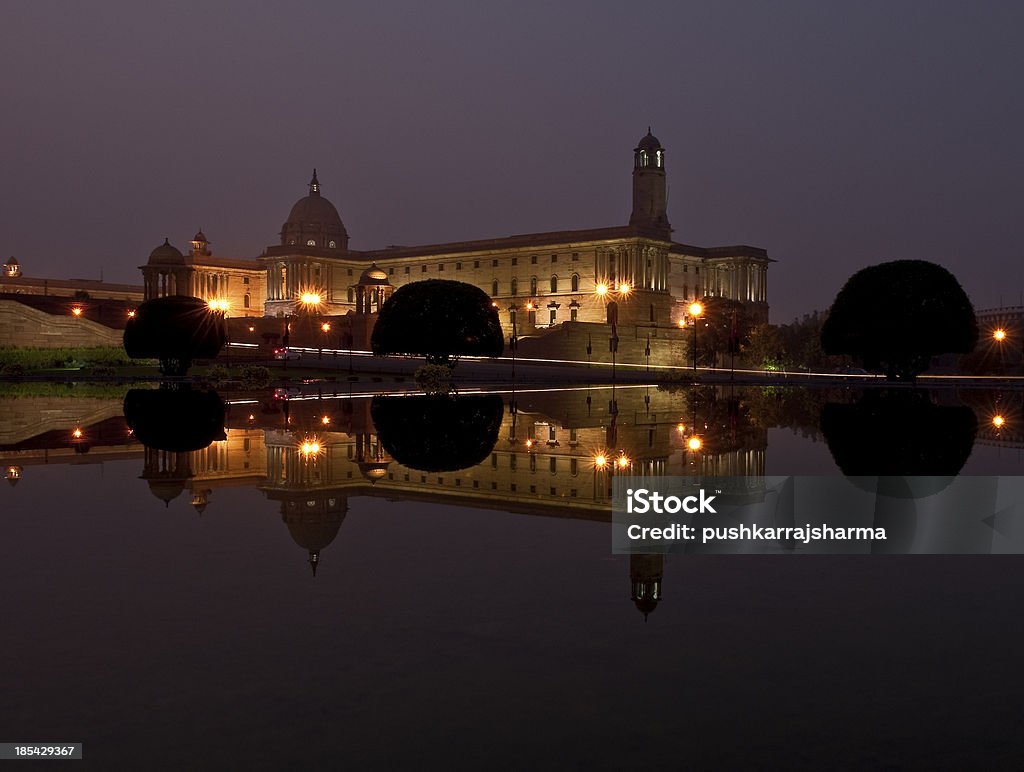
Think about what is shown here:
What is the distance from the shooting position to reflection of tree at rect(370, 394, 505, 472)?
15430mm

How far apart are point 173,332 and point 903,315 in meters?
34.1

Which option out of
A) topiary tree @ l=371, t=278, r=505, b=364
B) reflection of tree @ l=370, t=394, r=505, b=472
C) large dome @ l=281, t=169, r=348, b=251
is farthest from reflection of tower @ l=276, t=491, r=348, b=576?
large dome @ l=281, t=169, r=348, b=251

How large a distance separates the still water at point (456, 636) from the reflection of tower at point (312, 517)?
48 millimetres

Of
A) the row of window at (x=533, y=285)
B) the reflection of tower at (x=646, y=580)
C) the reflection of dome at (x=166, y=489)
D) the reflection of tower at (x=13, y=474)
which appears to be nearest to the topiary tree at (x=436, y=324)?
the reflection of tower at (x=13, y=474)

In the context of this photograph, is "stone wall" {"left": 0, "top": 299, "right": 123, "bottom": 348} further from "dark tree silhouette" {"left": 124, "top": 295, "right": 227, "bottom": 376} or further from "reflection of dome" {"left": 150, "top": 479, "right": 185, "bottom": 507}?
"reflection of dome" {"left": 150, "top": 479, "right": 185, "bottom": 507}

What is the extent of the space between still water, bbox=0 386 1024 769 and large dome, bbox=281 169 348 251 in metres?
126

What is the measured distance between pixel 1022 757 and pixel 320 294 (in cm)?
12126

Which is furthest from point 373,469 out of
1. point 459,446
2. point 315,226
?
point 315,226

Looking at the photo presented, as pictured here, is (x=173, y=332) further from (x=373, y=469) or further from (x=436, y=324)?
(x=373, y=469)

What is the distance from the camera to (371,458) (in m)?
15.2

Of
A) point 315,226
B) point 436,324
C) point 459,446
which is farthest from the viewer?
point 315,226

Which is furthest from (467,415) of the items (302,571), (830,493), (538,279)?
(538,279)

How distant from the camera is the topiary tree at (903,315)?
50.3m

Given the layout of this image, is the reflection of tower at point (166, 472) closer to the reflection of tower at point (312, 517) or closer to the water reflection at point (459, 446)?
the water reflection at point (459, 446)
